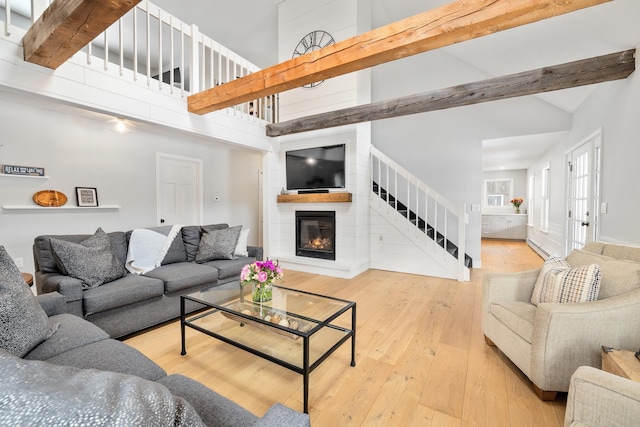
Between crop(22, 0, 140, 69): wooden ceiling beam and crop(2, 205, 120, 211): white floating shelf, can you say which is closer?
crop(22, 0, 140, 69): wooden ceiling beam

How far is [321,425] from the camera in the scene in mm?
1481

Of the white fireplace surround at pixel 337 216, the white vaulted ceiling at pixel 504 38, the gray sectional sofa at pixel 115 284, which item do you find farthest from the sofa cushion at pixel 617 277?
the white fireplace surround at pixel 337 216

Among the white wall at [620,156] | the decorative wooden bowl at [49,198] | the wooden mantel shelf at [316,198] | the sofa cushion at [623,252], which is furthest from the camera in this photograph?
the wooden mantel shelf at [316,198]

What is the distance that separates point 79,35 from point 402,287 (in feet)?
13.1

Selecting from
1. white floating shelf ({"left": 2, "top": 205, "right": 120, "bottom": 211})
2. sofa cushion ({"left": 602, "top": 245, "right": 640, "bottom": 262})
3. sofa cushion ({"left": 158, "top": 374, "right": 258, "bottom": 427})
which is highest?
white floating shelf ({"left": 2, "top": 205, "right": 120, "bottom": 211})

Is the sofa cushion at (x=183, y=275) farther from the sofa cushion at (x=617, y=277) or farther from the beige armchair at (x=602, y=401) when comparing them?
the sofa cushion at (x=617, y=277)

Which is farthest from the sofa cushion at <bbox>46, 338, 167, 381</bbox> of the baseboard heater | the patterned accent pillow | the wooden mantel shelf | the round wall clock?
the baseboard heater

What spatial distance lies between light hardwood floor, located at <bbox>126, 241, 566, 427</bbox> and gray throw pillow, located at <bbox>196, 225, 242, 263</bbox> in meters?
0.89

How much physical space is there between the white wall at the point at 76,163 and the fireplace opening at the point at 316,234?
6.31ft

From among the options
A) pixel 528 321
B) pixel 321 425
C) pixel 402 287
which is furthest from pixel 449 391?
pixel 402 287

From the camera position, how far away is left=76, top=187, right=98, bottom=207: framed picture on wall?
419cm

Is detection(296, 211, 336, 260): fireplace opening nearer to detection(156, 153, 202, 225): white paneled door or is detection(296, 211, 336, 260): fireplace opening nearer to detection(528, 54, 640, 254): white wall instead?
detection(156, 153, 202, 225): white paneled door

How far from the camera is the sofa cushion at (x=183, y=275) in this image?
2.68 meters

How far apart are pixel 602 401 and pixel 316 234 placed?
A: 158 inches
